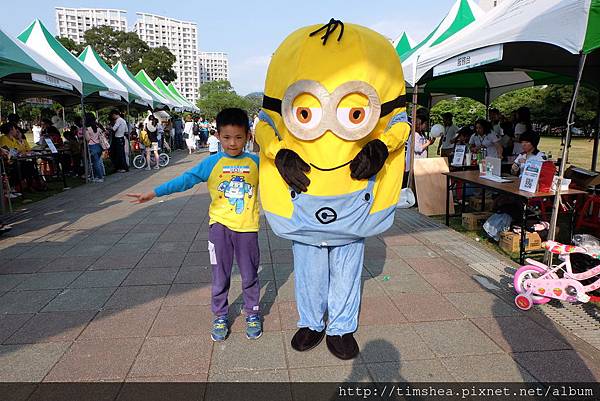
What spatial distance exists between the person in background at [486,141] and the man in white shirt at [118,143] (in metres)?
10.5

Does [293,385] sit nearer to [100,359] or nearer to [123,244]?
[100,359]

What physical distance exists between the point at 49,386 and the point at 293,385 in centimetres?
149

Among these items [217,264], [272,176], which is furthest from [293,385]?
[272,176]

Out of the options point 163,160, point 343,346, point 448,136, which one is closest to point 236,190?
point 343,346

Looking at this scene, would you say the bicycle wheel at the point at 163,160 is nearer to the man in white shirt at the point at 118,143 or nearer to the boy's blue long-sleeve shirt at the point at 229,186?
the man in white shirt at the point at 118,143

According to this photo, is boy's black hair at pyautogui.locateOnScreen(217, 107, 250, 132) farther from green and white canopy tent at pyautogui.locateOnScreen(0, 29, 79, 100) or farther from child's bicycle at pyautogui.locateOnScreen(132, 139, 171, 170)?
child's bicycle at pyautogui.locateOnScreen(132, 139, 171, 170)

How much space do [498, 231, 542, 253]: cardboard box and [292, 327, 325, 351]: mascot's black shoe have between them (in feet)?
10.4

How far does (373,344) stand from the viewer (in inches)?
116

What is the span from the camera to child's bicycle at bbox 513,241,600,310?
11.0 ft

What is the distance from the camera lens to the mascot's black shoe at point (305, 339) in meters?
2.83

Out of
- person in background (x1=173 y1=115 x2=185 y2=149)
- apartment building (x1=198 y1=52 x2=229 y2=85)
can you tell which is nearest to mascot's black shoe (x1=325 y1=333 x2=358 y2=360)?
person in background (x1=173 y1=115 x2=185 y2=149)

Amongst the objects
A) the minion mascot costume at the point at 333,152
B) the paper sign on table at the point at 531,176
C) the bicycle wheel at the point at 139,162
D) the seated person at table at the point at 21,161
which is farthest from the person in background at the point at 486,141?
the bicycle wheel at the point at 139,162

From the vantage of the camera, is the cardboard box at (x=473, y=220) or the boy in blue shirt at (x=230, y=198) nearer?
the boy in blue shirt at (x=230, y=198)

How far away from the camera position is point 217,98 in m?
79.7
